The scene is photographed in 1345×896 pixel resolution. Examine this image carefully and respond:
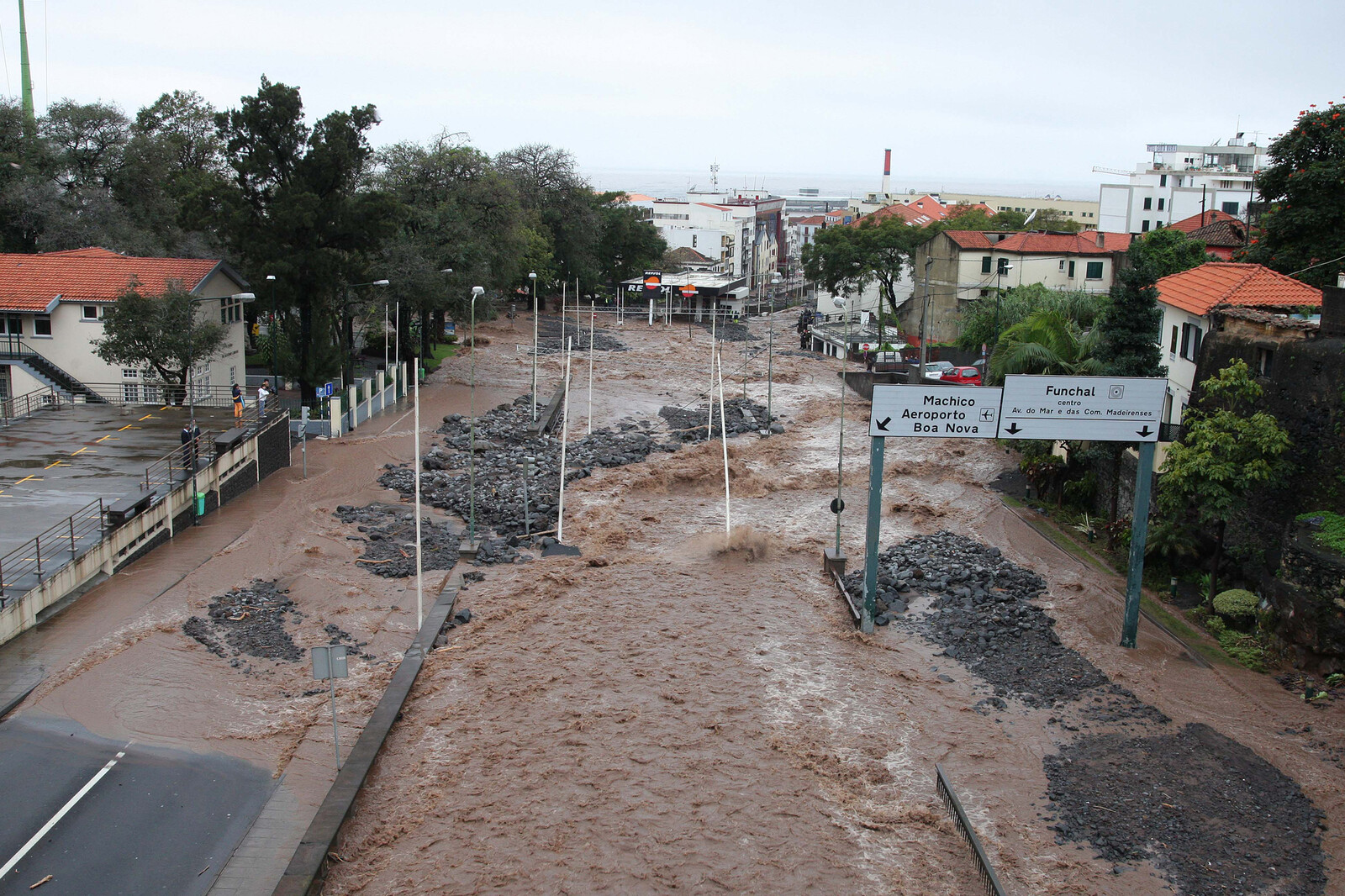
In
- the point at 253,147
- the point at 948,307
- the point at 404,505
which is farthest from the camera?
the point at 948,307

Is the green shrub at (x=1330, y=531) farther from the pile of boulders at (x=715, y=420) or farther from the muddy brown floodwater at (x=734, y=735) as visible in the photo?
the pile of boulders at (x=715, y=420)

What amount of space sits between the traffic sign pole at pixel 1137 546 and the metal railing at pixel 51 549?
2262cm

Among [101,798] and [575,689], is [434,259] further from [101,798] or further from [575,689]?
[101,798]

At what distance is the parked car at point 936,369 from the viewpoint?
51.8 m

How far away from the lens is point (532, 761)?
55.5ft

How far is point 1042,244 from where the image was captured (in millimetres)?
59875

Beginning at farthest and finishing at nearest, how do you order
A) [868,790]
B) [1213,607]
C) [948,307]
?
[948,307] → [1213,607] → [868,790]

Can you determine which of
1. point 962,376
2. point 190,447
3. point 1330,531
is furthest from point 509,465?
point 1330,531

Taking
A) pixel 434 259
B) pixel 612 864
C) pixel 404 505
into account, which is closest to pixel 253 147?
pixel 434 259

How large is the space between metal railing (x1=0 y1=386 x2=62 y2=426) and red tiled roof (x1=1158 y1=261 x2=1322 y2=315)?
37439mm

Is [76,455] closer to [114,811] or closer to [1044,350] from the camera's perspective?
[114,811]

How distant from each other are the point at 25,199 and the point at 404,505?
3036 cm

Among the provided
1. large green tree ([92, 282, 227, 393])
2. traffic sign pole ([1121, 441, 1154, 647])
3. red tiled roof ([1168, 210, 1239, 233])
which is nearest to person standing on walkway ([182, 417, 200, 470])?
large green tree ([92, 282, 227, 393])

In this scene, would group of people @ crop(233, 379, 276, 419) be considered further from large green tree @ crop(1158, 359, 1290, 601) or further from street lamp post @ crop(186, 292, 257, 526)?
large green tree @ crop(1158, 359, 1290, 601)
